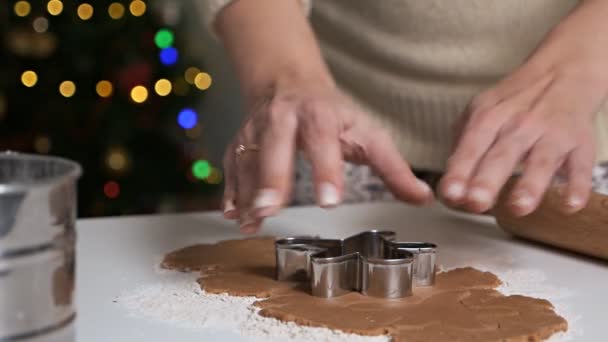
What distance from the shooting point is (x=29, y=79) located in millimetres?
2740

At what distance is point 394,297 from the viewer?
875mm

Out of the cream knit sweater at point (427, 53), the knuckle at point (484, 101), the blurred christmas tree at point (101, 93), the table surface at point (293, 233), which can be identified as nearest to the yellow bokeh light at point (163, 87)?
the blurred christmas tree at point (101, 93)

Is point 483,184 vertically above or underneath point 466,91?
underneath

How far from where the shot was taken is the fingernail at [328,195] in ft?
2.88

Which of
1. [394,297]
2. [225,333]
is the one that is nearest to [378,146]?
[394,297]

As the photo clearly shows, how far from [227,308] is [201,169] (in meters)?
2.32

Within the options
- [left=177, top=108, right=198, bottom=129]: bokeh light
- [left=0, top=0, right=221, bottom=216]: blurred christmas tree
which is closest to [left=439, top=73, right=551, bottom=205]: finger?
A: [left=0, top=0, right=221, bottom=216]: blurred christmas tree

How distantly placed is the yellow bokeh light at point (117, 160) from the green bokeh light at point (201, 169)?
0.32 m

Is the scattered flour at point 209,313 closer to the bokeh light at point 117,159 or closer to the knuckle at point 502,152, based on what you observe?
the knuckle at point 502,152

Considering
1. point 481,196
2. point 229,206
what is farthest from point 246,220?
point 481,196

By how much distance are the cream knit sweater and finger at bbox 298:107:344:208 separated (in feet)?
1.29

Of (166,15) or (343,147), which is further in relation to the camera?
(166,15)

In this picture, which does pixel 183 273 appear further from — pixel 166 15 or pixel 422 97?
pixel 166 15

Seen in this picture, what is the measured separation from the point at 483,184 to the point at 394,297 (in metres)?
0.16
